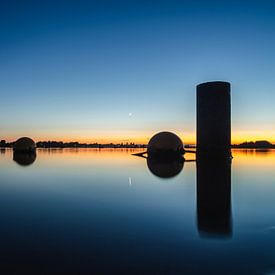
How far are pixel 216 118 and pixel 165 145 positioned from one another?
14.8m

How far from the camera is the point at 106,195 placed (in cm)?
1041

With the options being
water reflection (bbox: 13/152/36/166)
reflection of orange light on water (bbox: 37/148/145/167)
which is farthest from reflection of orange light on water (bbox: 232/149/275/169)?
water reflection (bbox: 13/152/36/166)

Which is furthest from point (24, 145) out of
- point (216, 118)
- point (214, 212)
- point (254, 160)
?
point (214, 212)

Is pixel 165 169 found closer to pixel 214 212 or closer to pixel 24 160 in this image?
pixel 214 212

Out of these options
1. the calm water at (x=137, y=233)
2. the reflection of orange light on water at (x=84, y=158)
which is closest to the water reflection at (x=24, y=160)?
the reflection of orange light on water at (x=84, y=158)

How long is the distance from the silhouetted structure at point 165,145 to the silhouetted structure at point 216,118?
10696 mm

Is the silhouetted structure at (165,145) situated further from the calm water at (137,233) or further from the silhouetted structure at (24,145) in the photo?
the calm water at (137,233)

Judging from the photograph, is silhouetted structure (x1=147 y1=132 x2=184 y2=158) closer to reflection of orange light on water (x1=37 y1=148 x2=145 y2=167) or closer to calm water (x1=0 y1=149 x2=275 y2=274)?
reflection of orange light on water (x1=37 y1=148 x2=145 y2=167)

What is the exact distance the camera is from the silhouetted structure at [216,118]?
4656cm

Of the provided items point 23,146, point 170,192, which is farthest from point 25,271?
point 23,146

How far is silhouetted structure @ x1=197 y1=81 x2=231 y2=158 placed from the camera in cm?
4656

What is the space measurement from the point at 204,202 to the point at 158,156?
29.7 meters

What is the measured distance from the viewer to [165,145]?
37.2m

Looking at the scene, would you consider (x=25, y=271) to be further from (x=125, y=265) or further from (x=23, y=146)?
(x=23, y=146)
